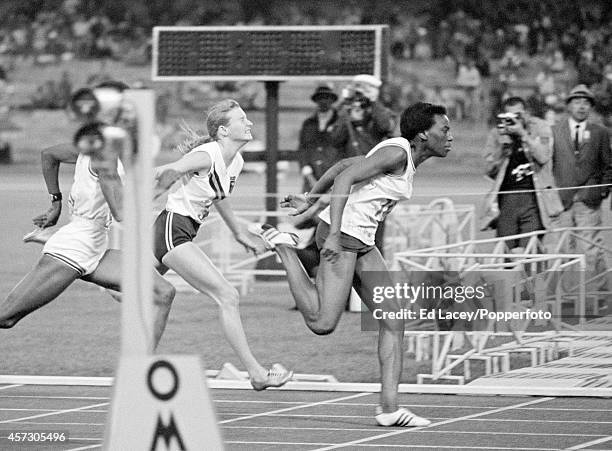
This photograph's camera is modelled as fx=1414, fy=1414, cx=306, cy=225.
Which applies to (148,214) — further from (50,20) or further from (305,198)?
(50,20)

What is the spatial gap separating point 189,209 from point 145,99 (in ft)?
11.7

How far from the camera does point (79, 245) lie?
26.6ft

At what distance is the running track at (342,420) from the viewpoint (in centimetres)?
720

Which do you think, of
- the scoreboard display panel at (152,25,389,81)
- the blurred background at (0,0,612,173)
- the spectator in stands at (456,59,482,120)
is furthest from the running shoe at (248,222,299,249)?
the spectator in stands at (456,59,482,120)

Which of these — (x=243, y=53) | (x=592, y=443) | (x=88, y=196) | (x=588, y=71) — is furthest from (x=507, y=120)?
(x=588, y=71)

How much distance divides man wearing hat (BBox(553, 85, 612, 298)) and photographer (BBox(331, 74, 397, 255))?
1.55 meters

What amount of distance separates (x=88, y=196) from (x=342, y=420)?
1943 mm

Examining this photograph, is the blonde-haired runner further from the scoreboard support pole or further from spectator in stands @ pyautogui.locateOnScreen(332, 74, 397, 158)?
the scoreboard support pole

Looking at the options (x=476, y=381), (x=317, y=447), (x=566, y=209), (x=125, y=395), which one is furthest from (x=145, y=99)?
(x=566, y=209)

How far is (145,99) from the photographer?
15.7 feet

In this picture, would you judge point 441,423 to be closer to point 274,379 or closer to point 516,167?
point 274,379

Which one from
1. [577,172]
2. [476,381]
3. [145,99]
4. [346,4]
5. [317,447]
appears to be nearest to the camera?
[145,99]

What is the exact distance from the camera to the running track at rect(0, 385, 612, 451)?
23.6 feet

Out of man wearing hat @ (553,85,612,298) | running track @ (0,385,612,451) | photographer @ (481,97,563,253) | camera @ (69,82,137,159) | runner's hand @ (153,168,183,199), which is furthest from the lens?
photographer @ (481,97,563,253)
